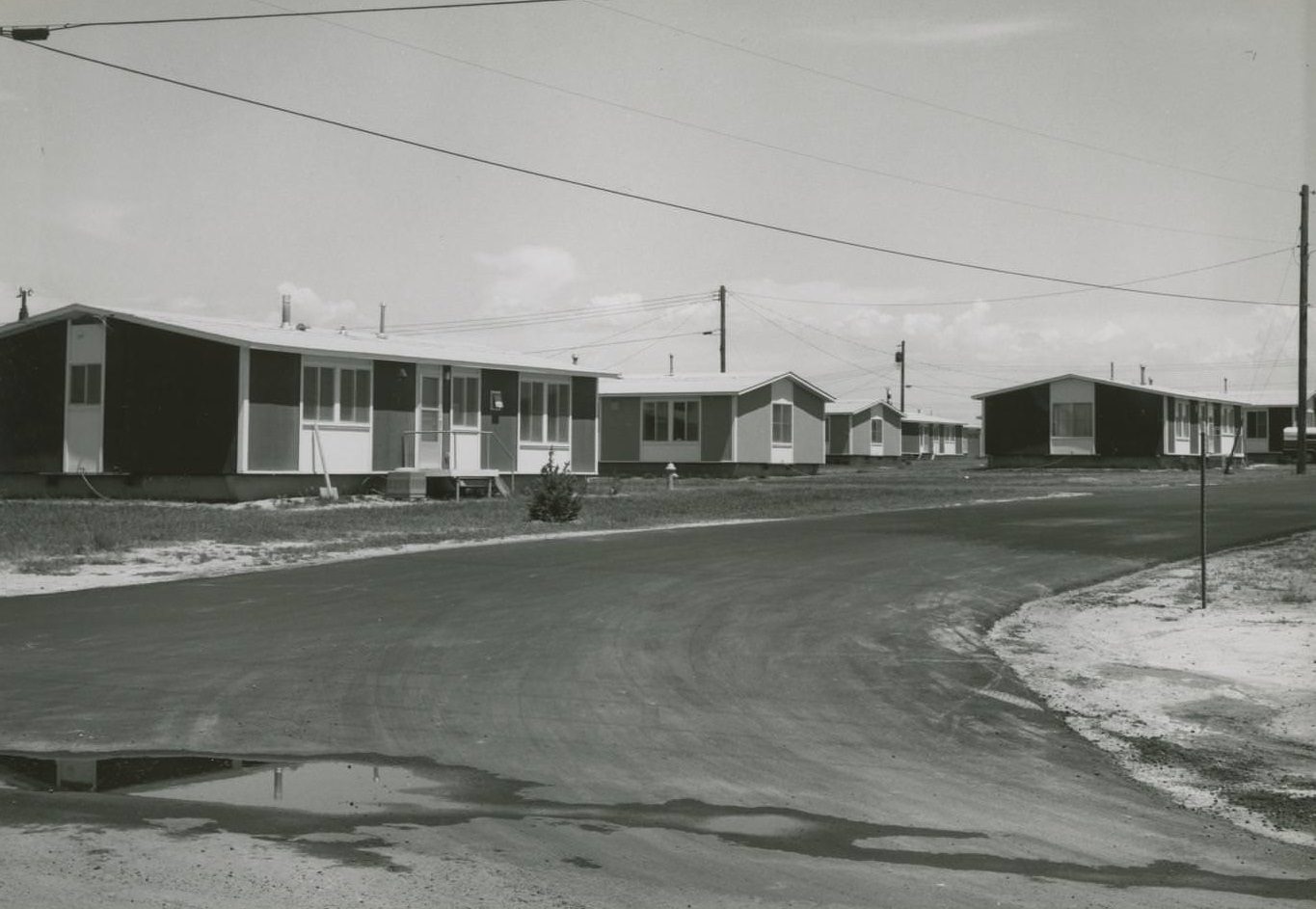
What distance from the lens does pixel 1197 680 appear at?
29.5 feet

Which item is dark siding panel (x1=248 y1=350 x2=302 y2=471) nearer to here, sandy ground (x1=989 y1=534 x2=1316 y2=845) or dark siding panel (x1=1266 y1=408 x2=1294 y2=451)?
sandy ground (x1=989 y1=534 x2=1316 y2=845)

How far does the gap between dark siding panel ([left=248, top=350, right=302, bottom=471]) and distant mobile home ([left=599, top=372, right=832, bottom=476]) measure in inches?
772

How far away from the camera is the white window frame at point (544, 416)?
33000 millimetres

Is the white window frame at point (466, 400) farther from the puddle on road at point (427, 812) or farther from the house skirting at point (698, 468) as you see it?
the puddle on road at point (427, 812)

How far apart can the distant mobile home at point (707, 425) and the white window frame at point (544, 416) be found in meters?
11.8

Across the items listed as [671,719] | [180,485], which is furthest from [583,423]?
[671,719]

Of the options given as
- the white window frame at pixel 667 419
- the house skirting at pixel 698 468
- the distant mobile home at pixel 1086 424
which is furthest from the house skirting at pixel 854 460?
the white window frame at pixel 667 419

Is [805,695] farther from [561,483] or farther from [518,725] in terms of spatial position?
[561,483]

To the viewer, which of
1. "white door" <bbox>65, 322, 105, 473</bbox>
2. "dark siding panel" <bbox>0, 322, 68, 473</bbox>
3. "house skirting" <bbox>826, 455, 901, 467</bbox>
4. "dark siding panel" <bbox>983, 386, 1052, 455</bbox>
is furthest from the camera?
"house skirting" <bbox>826, 455, 901, 467</bbox>

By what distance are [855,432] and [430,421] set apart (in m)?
43.7

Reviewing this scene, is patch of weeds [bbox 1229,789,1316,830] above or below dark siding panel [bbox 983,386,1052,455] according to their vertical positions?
below

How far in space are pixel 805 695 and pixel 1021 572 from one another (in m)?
7.82

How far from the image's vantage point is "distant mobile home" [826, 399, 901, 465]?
2773 inches

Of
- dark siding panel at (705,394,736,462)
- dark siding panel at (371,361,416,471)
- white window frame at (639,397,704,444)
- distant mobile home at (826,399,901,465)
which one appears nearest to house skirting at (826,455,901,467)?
distant mobile home at (826,399,901,465)
